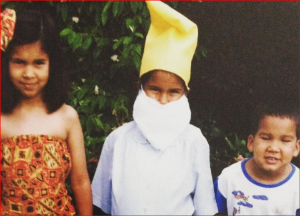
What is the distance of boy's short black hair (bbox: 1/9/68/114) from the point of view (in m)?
2.37

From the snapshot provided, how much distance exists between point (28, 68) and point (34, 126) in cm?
30

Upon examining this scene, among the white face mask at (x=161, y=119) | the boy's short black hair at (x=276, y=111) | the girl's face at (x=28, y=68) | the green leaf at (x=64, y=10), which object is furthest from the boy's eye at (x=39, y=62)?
the boy's short black hair at (x=276, y=111)

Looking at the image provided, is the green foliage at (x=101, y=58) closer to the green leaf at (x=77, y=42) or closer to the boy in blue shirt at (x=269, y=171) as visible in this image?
the green leaf at (x=77, y=42)

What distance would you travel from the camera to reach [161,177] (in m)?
2.54

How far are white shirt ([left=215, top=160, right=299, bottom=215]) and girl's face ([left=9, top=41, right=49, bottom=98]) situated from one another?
1.19 metres

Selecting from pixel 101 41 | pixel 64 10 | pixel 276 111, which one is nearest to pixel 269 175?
pixel 276 111

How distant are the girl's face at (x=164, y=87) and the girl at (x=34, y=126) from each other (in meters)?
0.46

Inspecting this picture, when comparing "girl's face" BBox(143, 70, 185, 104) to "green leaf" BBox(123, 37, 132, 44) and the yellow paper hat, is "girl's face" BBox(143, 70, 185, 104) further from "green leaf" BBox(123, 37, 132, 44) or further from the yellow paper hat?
"green leaf" BBox(123, 37, 132, 44)

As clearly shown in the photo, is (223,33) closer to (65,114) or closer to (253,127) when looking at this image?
(253,127)

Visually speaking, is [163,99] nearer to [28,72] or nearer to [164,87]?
[164,87]

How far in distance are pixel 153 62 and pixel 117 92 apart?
3.50ft

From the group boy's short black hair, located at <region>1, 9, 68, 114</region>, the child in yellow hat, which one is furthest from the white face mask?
boy's short black hair, located at <region>1, 9, 68, 114</region>

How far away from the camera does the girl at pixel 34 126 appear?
2338mm

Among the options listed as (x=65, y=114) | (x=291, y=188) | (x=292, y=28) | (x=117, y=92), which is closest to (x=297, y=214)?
(x=291, y=188)
